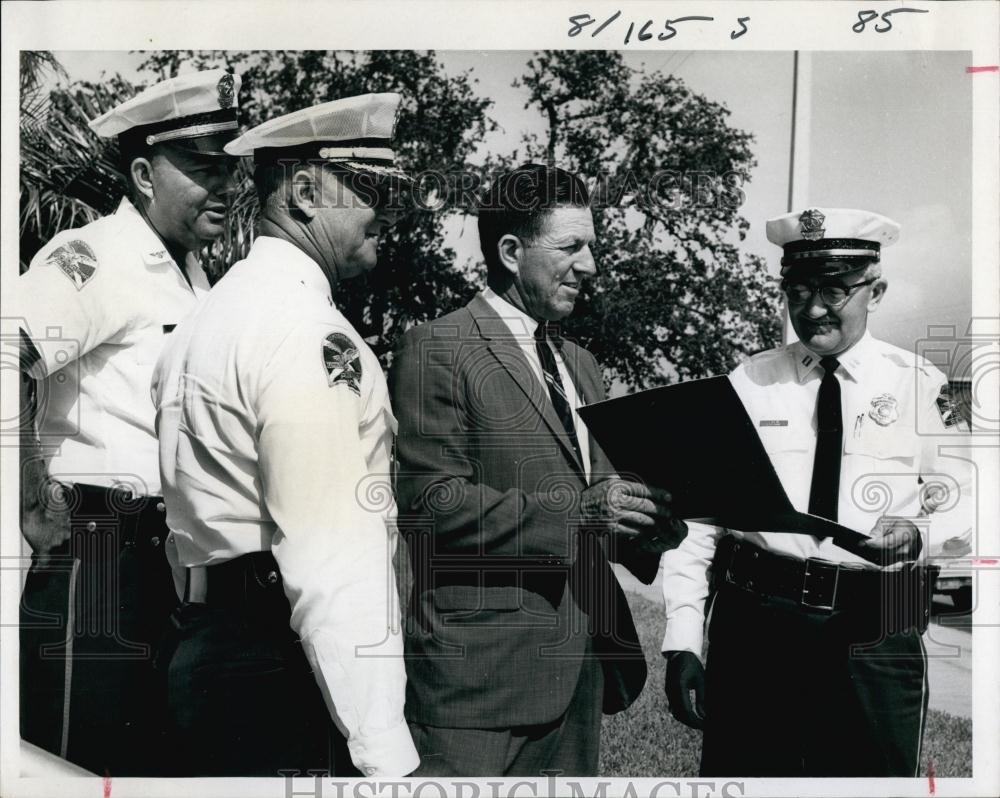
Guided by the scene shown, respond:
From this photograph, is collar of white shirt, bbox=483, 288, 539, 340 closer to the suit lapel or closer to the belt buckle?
the suit lapel

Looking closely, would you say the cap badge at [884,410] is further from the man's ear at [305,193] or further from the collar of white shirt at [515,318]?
the man's ear at [305,193]

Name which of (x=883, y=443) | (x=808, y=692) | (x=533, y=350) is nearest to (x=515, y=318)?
(x=533, y=350)

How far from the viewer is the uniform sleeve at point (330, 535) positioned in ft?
8.09

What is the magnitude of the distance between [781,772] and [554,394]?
137cm

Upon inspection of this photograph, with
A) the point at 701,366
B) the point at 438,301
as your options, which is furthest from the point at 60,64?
the point at 701,366

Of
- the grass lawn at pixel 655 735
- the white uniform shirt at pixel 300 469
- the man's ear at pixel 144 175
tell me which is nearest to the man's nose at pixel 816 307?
the grass lawn at pixel 655 735

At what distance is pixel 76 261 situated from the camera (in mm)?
3053

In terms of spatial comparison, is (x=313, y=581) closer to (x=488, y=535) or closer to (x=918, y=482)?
(x=488, y=535)

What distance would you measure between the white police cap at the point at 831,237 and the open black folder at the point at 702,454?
56 cm

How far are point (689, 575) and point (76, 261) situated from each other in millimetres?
2062

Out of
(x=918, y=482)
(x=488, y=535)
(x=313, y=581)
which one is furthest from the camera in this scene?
(x=918, y=482)

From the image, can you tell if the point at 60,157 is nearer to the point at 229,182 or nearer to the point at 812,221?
the point at 229,182

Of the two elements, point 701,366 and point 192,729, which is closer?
point 192,729

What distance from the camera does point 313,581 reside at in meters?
Result: 2.44
